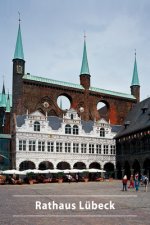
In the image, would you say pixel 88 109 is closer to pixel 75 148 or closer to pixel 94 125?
pixel 94 125

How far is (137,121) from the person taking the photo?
60.0 m

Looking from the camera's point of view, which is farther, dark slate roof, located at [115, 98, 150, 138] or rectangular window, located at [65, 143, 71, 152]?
rectangular window, located at [65, 143, 71, 152]

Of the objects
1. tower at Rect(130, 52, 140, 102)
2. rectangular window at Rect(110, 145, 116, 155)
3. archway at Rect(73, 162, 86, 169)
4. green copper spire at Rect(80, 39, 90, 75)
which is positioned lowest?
archway at Rect(73, 162, 86, 169)

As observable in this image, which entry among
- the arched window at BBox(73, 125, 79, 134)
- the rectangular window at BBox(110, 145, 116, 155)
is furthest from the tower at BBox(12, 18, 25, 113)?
the rectangular window at BBox(110, 145, 116, 155)

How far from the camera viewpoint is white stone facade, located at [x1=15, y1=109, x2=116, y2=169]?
186ft

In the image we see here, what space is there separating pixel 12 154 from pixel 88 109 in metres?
19.4

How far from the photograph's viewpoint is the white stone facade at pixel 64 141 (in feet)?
186

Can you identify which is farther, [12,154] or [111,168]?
[111,168]

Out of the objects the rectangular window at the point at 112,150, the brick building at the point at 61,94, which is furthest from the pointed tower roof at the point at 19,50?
the rectangular window at the point at 112,150

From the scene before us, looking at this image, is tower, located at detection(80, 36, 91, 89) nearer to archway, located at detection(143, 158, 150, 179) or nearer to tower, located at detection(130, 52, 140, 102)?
tower, located at detection(130, 52, 140, 102)

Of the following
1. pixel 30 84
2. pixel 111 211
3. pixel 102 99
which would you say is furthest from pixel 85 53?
pixel 111 211

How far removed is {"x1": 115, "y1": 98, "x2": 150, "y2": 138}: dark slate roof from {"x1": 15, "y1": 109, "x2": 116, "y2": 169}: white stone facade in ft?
12.1

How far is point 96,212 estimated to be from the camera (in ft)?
49.6

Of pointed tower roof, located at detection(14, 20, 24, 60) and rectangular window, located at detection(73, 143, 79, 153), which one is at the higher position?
pointed tower roof, located at detection(14, 20, 24, 60)
